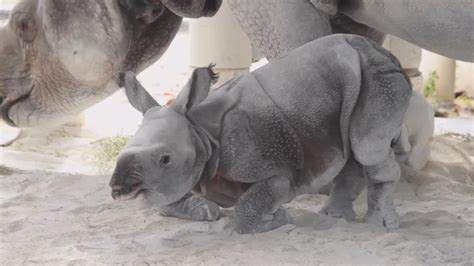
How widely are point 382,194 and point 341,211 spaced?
0.14m

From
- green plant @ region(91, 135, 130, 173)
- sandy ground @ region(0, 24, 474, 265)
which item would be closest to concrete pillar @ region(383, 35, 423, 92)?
sandy ground @ region(0, 24, 474, 265)

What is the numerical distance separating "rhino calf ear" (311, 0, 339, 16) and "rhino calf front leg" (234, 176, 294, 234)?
0.49 m

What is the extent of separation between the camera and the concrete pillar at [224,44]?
3814mm

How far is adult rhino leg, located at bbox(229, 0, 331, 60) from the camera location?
2.33 meters

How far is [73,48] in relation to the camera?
2404 millimetres

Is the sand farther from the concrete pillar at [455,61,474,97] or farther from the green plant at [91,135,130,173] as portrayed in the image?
the concrete pillar at [455,61,474,97]

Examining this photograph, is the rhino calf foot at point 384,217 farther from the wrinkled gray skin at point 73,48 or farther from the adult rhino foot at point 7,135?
the adult rhino foot at point 7,135

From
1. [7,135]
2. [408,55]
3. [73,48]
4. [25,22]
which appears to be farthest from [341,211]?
[7,135]

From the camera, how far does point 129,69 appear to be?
2.59 meters

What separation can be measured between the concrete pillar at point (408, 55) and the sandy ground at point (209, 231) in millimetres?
768

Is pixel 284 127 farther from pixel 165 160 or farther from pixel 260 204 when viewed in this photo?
pixel 165 160

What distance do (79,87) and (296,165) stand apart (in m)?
0.82

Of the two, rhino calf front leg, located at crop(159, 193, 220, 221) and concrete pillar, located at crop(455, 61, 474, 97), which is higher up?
rhino calf front leg, located at crop(159, 193, 220, 221)

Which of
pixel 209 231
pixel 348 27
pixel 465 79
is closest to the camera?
pixel 209 231
